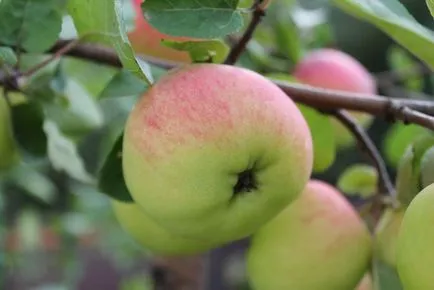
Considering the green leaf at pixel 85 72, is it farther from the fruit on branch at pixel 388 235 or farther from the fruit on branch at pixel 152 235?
the fruit on branch at pixel 388 235

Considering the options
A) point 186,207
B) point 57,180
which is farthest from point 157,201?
point 57,180

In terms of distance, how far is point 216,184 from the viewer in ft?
1.83

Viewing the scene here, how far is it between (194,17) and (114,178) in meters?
0.15

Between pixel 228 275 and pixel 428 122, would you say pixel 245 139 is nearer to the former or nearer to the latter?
pixel 428 122

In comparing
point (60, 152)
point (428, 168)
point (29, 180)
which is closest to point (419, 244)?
point (428, 168)

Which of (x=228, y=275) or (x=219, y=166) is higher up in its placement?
(x=219, y=166)

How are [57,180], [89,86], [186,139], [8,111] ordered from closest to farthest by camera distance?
[186,139] → [8,111] → [89,86] → [57,180]

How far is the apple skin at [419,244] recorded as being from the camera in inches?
21.2

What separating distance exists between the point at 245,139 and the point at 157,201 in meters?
0.07

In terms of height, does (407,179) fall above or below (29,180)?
above

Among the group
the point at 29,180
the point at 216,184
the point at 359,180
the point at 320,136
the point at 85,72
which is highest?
the point at 216,184

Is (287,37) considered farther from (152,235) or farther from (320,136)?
(152,235)

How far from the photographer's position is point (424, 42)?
64 centimetres

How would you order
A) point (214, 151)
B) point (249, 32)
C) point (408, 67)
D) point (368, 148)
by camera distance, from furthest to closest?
point (408, 67), point (368, 148), point (249, 32), point (214, 151)
